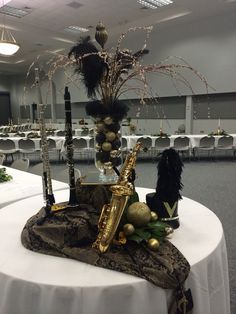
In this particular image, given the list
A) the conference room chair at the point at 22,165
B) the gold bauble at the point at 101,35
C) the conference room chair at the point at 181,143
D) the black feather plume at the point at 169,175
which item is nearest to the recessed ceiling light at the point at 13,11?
the conference room chair at the point at 181,143

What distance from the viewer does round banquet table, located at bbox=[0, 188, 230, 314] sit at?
2.83 feet

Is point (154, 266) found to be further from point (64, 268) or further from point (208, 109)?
point (208, 109)

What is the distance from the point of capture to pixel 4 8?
7445 millimetres

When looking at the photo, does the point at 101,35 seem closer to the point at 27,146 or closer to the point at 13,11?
the point at 27,146

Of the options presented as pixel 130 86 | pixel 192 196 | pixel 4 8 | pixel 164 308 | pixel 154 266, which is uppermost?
pixel 4 8

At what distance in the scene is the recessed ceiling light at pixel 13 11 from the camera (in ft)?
24.5

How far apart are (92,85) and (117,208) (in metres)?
0.63

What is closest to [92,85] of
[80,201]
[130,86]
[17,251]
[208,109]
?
[130,86]

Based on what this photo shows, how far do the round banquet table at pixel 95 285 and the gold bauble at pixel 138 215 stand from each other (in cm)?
16

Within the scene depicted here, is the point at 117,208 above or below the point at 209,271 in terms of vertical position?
above

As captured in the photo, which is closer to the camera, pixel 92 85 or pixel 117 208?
→ pixel 117 208

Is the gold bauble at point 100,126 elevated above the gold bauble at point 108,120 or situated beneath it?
situated beneath

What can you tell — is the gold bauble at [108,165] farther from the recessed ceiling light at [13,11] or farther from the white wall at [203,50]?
the recessed ceiling light at [13,11]

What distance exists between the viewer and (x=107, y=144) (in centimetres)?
137
